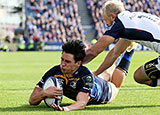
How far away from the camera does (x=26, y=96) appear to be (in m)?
7.15

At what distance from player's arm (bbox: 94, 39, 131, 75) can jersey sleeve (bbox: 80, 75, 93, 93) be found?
45 cm

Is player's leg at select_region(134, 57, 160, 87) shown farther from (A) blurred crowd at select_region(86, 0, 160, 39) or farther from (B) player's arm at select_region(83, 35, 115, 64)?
(A) blurred crowd at select_region(86, 0, 160, 39)

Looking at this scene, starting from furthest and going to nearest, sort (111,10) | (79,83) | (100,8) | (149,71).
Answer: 1. (100,8)
2. (149,71)
3. (111,10)
4. (79,83)

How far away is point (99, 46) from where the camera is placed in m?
5.44

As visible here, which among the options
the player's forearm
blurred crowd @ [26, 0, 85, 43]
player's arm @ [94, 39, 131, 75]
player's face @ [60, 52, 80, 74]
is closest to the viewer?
the player's forearm

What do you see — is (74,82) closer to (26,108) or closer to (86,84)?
(86,84)

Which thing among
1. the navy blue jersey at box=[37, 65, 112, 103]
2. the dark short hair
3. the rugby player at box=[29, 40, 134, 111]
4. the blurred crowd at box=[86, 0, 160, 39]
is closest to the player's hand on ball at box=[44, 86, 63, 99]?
the rugby player at box=[29, 40, 134, 111]

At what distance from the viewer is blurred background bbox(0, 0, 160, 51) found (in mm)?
32375

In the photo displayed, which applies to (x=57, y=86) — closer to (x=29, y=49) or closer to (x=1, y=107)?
(x=1, y=107)

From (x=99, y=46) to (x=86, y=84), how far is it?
60cm

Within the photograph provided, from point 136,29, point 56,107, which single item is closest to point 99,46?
point 136,29

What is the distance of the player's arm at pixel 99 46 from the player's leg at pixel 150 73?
0.90 m

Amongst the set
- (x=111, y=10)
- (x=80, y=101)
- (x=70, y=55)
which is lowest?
(x=80, y=101)

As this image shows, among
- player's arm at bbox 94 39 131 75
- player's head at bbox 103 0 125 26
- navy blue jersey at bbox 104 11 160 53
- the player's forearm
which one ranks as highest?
player's head at bbox 103 0 125 26
